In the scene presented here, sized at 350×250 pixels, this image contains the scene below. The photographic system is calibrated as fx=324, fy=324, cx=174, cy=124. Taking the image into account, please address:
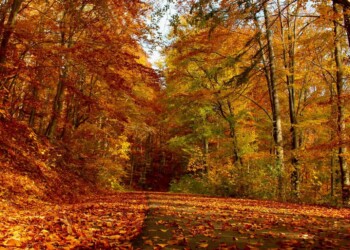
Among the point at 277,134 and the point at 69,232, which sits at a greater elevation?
the point at 277,134

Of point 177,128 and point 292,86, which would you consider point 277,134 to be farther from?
point 177,128

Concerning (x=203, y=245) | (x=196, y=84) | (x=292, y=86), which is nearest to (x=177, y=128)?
(x=196, y=84)

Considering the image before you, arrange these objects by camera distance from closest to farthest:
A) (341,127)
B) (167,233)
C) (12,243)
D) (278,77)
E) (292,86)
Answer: (12,243) → (167,233) → (341,127) → (292,86) → (278,77)

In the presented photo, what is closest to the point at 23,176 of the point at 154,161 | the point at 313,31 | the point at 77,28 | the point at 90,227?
the point at 90,227

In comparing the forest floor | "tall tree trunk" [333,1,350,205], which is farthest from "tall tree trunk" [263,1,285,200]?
the forest floor

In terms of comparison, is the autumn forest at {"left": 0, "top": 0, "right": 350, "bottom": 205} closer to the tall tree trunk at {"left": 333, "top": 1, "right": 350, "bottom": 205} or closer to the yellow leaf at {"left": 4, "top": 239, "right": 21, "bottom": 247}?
the tall tree trunk at {"left": 333, "top": 1, "right": 350, "bottom": 205}

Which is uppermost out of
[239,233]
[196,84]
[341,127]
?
[196,84]

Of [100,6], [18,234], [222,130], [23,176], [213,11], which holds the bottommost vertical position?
[18,234]

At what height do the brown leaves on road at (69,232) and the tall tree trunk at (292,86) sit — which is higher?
the tall tree trunk at (292,86)

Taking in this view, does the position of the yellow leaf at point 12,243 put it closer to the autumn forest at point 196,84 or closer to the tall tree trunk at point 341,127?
the autumn forest at point 196,84

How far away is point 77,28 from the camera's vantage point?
13.4 m

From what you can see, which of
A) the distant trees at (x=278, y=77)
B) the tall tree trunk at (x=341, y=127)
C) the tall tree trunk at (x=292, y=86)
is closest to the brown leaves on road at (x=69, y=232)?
the distant trees at (x=278, y=77)

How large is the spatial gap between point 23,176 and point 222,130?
1227 cm

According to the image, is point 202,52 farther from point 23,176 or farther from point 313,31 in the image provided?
point 23,176
